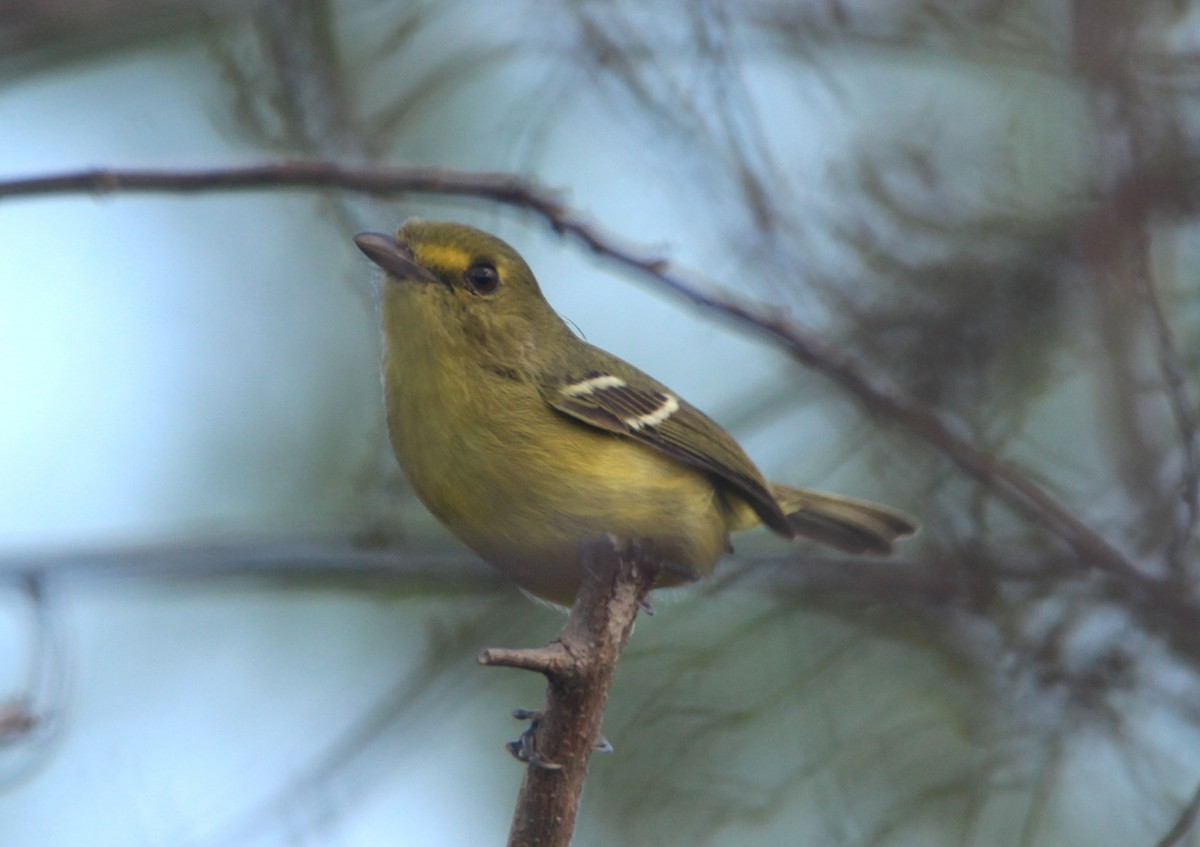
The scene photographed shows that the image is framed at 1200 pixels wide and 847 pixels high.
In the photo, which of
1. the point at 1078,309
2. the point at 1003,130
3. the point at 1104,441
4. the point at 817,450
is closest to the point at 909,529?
the point at 817,450

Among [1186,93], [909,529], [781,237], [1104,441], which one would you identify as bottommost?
[909,529]

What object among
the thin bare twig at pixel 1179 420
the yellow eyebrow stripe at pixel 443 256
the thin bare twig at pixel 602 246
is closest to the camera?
the thin bare twig at pixel 602 246

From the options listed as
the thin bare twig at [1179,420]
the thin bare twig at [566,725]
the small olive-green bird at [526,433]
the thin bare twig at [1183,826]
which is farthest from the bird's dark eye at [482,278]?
the thin bare twig at [1183,826]

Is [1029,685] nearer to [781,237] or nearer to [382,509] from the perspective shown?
[781,237]

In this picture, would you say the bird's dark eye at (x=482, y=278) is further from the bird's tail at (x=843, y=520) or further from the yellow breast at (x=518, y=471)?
the bird's tail at (x=843, y=520)

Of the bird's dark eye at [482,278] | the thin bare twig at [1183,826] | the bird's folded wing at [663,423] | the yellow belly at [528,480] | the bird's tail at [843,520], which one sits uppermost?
the bird's dark eye at [482,278]

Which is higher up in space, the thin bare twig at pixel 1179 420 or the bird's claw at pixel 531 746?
the thin bare twig at pixel 1179 420

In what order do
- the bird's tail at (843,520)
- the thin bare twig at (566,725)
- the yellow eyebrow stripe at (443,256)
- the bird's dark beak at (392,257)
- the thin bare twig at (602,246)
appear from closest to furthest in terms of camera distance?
the thin bare twig at (566,725), the thin bare twig at (602,246), the bird's dark beak at (392,257), the yellow eyebrow stripe at (443,256), the bird's tail at (843,520)

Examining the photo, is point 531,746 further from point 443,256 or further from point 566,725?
point 443,256

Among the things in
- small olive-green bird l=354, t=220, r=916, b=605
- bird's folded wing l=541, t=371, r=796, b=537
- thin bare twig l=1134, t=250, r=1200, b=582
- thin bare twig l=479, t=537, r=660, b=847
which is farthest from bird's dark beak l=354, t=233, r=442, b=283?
thin bare twig l=1134, t=250, r=1200, b=582
